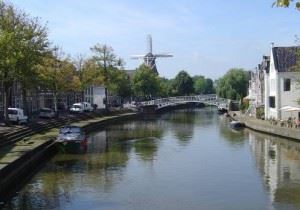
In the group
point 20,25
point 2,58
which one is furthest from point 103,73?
point 2,58

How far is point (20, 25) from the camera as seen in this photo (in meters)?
60.8

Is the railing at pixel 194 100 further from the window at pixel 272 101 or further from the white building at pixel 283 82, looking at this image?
the white building at pixel 283 82

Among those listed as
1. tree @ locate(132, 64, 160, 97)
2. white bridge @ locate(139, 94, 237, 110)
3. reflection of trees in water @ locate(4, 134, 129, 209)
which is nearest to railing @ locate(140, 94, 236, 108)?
white bridge @ locate(139, 94, 237, 110)

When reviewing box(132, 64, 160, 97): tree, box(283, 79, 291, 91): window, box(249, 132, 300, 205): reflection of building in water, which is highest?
box(132, 64, 160, 97): tree

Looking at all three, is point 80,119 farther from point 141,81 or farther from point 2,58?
point 141,81

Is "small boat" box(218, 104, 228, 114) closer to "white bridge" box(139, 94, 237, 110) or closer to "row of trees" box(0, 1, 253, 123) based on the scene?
"white bridge" box(139, 94, 237, 110)

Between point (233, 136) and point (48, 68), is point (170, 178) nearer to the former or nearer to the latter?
point (233, 136)

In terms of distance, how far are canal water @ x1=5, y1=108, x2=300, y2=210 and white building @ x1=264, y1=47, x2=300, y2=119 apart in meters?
19.0

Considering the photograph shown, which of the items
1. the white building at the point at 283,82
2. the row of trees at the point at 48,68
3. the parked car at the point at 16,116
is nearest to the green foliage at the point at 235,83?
the row of trees at the point at 48,68

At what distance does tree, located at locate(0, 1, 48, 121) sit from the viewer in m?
52.5

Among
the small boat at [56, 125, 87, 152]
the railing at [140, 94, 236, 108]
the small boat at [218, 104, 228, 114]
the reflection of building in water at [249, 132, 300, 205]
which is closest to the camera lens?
the reflection of building in water at [249, 132, 300, 205]

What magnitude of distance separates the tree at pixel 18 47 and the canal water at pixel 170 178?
10.5 metres

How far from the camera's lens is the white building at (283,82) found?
7881cm

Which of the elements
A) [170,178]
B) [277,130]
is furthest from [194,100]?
[170,178]
